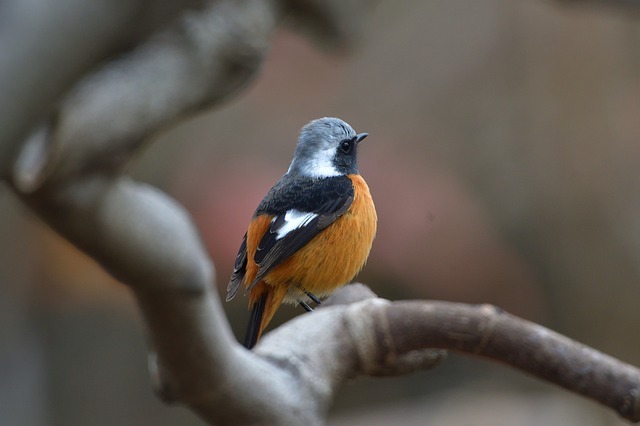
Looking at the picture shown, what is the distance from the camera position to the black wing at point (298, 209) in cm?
382

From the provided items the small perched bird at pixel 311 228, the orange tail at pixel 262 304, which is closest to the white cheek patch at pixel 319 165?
the small perched bird at pixel 311 228

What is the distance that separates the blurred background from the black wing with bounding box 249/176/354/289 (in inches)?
172

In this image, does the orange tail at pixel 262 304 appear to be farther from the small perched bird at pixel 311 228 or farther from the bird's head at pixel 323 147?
the bird's head at pixel 323 147

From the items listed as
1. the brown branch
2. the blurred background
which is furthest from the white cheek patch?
the blurred background

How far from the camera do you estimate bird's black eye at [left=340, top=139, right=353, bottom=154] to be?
4148mm

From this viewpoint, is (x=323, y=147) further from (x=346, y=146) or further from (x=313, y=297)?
(x=313, y=297)

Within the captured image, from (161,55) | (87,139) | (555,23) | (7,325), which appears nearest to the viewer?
(87,139)

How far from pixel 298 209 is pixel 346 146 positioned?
1.22 ft

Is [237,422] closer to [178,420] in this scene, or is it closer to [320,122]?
[320,122]

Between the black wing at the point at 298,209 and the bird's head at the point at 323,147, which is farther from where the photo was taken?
the bird's head at the point at 323,147

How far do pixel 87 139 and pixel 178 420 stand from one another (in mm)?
9088

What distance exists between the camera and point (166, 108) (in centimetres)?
153

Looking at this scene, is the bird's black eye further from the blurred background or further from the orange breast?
the blurred background

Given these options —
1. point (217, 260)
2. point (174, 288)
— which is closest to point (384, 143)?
point (217, 260)
